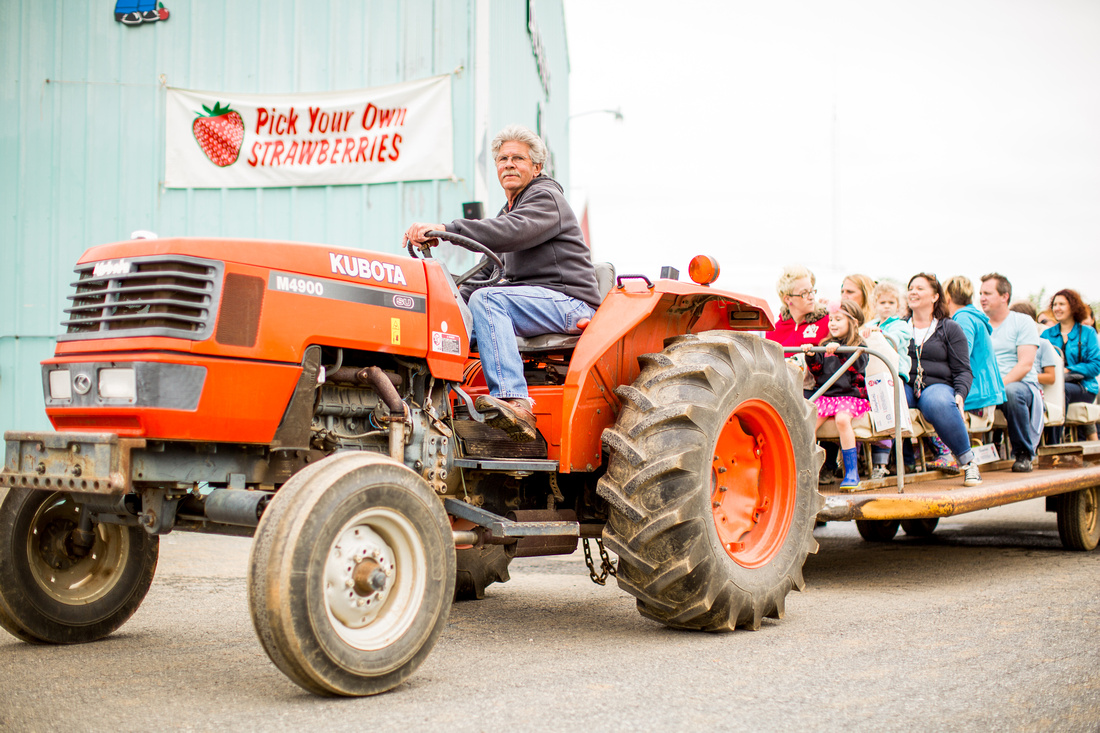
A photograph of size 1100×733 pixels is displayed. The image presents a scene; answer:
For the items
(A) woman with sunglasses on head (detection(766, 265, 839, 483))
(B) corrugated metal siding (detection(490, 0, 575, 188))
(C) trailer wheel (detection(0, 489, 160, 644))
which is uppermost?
(B) corrugated metal siding (detection(490, 0, 575, 188))

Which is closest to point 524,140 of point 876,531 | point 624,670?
point 624,670

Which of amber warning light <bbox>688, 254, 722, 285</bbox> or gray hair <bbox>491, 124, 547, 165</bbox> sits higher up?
gray hair <bbox>491, 124, 547, 165</bbox>

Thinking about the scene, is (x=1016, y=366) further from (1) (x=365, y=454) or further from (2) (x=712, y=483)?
(1) (x=365, y=454)

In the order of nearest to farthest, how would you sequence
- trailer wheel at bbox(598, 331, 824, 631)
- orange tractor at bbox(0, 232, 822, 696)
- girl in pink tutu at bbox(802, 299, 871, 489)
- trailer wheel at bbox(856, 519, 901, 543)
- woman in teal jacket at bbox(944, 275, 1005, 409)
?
orange tractor at bbox(0, 232, 822, 696), trailer wheel at bbox(598, 331, 824, 631), girl in pink tutu at bbox(802, 299, 871, 489), woman in teal jacket at bbox(944, 275, 1005, 409), trailer wheel at bbox(856, 519, 901, 543)

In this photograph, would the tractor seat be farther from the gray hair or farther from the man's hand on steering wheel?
the gray hair

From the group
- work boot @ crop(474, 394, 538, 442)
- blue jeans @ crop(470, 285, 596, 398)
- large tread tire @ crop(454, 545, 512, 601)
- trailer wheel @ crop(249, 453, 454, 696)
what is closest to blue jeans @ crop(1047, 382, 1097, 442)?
large tread tire @ crop(454, 545, 512, 601)

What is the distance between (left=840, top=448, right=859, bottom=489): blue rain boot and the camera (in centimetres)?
591

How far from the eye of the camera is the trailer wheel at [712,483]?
13.0 feet

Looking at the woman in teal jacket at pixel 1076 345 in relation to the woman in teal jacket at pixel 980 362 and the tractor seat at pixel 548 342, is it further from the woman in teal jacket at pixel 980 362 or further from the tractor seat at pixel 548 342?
the tractor seat at pixel 548 342

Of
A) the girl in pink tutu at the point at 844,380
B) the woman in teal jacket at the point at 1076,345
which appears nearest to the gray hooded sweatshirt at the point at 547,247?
the girl in pink tutu at the point at 844,380

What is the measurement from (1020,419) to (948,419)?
3.79ft

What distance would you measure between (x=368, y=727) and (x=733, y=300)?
2.97 meters

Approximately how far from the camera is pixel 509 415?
13.0ft

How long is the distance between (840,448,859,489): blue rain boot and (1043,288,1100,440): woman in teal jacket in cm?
384
